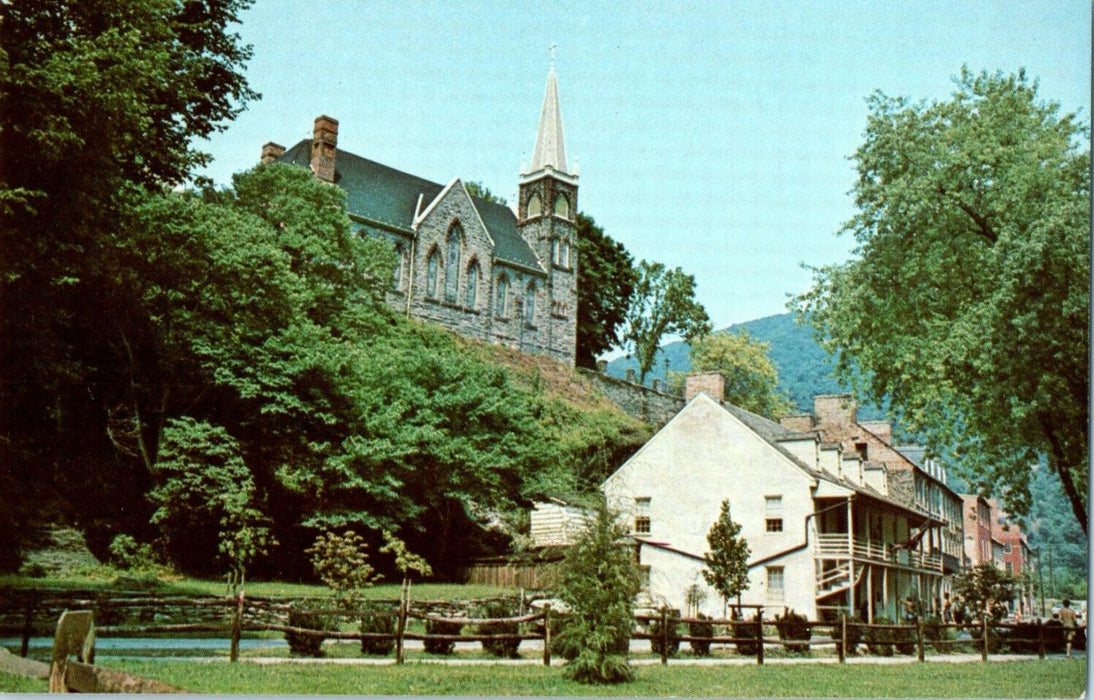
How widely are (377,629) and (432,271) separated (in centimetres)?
2055

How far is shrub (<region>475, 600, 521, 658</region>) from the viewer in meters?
10.5

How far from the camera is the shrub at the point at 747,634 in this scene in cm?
1106

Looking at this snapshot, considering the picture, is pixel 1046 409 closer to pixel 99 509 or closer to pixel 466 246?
pixel 99 509

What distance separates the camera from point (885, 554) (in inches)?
571

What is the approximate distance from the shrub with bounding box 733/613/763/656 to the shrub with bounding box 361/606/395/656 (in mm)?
3812

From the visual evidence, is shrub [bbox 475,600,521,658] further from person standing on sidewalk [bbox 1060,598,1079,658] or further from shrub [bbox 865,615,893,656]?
person standing on sidewalk [bbox 1060,598,1079,658]

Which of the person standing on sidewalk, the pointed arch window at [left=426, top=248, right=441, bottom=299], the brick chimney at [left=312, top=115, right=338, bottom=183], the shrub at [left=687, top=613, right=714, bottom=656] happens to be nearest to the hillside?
the shrub at [left=687, top=613, right=714, bottom=656]

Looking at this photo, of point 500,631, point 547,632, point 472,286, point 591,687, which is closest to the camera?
point 591,687

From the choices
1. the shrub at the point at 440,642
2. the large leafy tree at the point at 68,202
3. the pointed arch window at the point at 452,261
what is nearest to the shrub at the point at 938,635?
the shrub at the point at 440,642

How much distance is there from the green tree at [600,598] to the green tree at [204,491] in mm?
6319

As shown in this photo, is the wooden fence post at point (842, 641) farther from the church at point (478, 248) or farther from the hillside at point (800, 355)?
the church at point (478, 248)

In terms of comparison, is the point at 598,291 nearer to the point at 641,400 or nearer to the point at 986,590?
the point at 641,400

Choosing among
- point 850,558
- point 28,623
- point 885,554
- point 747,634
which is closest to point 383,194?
point 850,558

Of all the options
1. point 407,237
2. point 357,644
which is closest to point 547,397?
point 407,237
